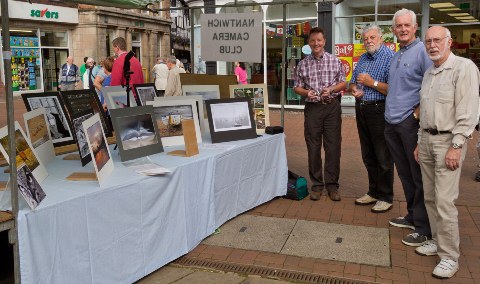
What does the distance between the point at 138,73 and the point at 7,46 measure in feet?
14.4

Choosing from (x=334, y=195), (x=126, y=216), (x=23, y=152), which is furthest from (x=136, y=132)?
(x=334, y=195)

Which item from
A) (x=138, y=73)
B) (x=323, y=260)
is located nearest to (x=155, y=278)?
(x=323, y=260)

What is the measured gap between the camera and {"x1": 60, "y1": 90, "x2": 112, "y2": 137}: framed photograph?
4180mm

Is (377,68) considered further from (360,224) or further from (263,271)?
(263,271)

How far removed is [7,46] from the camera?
8.13 ft

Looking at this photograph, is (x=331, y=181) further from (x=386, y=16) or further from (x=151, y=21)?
(x=151, y=21)

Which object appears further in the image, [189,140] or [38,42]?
[38,42]

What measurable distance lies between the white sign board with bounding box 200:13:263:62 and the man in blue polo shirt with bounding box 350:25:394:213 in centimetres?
122

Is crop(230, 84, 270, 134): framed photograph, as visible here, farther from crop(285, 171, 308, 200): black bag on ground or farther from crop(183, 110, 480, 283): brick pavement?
crop(183, 110, 480, 283): brick pavement

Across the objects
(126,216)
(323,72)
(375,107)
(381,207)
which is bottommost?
(381,207)

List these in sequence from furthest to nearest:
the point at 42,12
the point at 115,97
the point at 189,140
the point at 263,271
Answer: the point at 42,12
the point at 115,97
the point at 189,140
the point at 263,271

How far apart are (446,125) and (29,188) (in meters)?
2.76

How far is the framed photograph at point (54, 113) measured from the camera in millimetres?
4043

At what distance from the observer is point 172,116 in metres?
4.53
